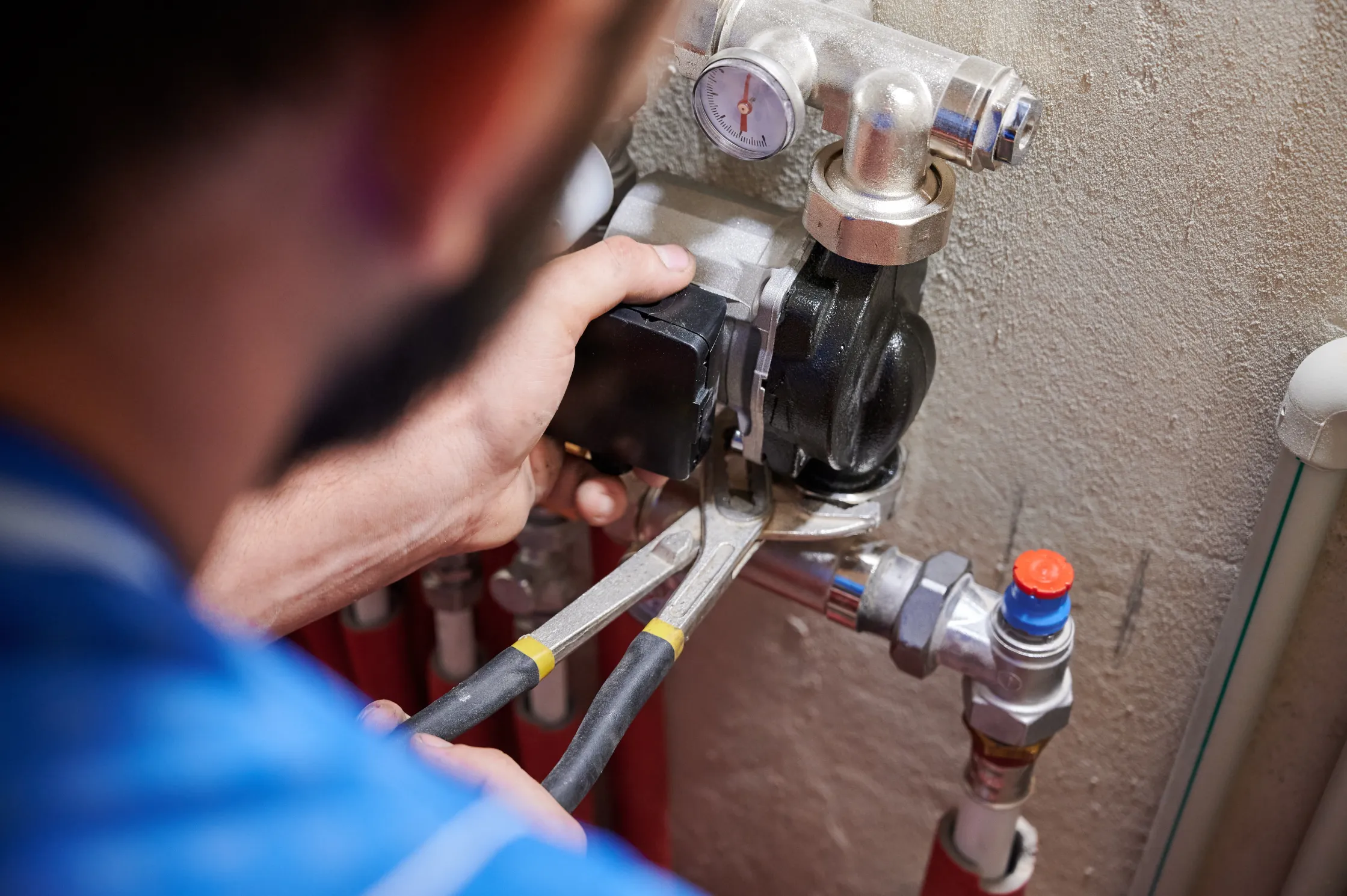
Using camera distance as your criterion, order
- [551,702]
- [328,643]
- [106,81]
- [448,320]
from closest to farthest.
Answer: [106,81], [448,320], [551,702], [328,643]

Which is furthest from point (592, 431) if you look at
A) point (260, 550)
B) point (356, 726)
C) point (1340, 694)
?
point (1340, 694)

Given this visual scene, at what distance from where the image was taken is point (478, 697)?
0.46 meters

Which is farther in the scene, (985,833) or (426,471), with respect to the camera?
(985,833)

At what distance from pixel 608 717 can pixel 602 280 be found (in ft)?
0.64

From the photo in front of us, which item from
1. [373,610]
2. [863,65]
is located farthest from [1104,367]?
[373,610]

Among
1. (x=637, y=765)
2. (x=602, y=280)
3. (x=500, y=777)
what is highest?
(x=602, y=280)

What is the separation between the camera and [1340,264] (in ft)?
1.60

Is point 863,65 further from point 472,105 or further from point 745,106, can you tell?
point 472,105

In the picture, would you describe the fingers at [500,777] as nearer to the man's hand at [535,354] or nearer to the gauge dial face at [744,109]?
the man's hand at [535,354]

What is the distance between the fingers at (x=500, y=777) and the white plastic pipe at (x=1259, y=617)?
0.38 meters

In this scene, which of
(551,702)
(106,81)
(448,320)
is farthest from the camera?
(551,702)

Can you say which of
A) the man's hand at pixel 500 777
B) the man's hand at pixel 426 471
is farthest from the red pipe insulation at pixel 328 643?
the man's hand at pixel 500 777

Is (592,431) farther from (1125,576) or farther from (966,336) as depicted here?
(1125,576)

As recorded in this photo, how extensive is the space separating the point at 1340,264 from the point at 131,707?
510mm
